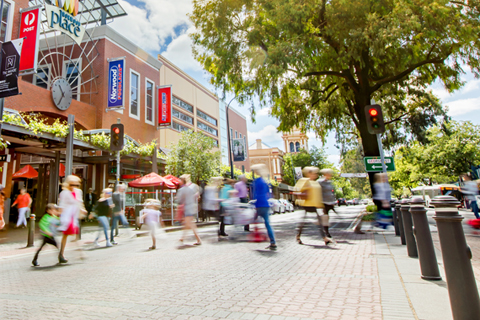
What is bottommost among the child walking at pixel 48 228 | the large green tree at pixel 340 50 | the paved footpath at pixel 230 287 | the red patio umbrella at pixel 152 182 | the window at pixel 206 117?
the paved footpath at pixel 230 287

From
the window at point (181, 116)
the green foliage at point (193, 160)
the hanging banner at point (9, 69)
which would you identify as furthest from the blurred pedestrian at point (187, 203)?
the window at point (181, 116)

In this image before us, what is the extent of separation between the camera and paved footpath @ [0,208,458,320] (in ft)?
10.7

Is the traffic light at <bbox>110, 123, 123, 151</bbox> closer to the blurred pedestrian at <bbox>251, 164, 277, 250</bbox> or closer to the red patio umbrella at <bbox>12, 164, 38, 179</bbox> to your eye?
the blurred pedestrian at <bbox>251, 164, 277, 250</bbox>

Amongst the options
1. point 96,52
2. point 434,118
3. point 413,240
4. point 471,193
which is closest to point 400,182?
point 434,118

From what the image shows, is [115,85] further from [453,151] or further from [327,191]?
[453,151]

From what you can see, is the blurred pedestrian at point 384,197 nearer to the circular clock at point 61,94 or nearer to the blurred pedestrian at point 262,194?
the blurred pedestrian at point 262,194

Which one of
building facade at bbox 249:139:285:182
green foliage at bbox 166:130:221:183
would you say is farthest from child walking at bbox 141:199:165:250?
building facade at bbox 249:139:285:182

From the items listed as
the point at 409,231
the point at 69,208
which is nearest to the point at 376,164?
the point at 409,231

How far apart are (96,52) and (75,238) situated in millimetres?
19015

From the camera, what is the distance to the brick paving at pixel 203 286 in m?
3.33

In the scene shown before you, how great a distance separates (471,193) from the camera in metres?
12.5

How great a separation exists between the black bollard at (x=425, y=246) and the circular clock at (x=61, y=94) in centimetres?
1978

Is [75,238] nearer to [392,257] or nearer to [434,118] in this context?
[392,257]

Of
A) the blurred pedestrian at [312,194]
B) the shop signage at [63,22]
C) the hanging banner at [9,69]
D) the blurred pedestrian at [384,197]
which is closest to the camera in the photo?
the blurred pedestrian at [312,194]
